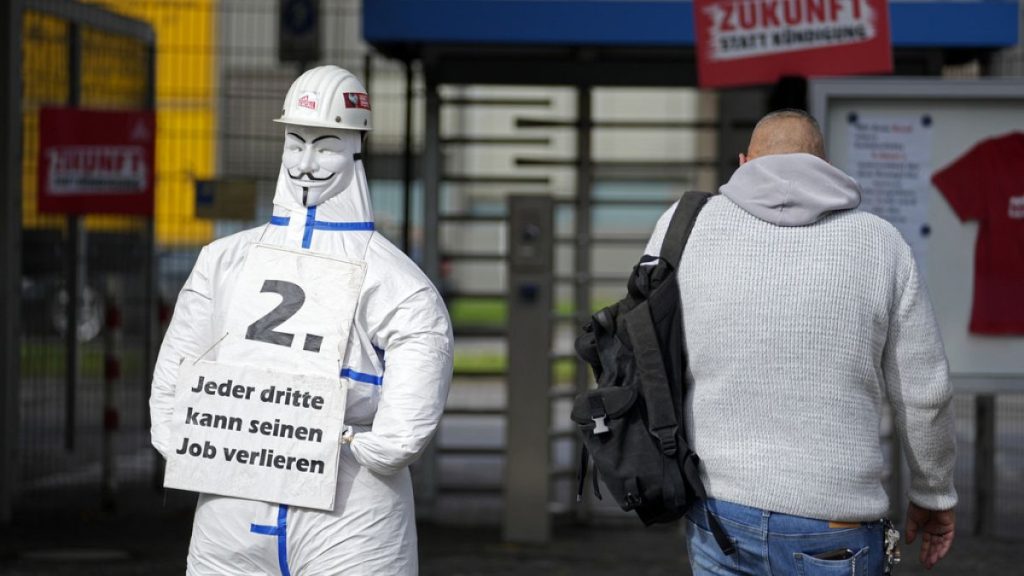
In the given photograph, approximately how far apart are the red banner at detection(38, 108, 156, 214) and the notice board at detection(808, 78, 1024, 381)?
5.05 m

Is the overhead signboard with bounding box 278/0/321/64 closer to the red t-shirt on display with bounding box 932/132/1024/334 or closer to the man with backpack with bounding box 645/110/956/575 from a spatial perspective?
the red t-shirt on display with bounding box 932/132/1024/334

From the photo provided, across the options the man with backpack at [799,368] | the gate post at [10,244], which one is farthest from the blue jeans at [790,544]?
the gate post at [10,244]

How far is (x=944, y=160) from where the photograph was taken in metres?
7.38

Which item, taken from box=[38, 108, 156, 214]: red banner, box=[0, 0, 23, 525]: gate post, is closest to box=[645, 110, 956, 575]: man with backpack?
box=[0, 0, 23, 525]: gate post

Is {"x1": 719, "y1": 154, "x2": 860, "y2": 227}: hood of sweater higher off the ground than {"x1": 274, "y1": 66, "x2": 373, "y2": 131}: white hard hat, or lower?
lower

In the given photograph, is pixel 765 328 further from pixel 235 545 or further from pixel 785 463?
pixel 235 545

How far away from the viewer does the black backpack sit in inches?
148

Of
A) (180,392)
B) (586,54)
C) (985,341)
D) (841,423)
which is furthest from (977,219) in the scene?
(180,392)

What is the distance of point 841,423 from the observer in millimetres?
3680

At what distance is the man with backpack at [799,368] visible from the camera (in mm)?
3670

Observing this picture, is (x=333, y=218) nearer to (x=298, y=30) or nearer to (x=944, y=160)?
(x=944, y=160)

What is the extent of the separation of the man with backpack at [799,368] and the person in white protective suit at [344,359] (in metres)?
0.67

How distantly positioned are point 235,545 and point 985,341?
4.49 meters

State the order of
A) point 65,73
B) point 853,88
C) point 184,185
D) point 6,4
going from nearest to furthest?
point 853,88 < point 6,4 < point 65,73 < point 184,185
